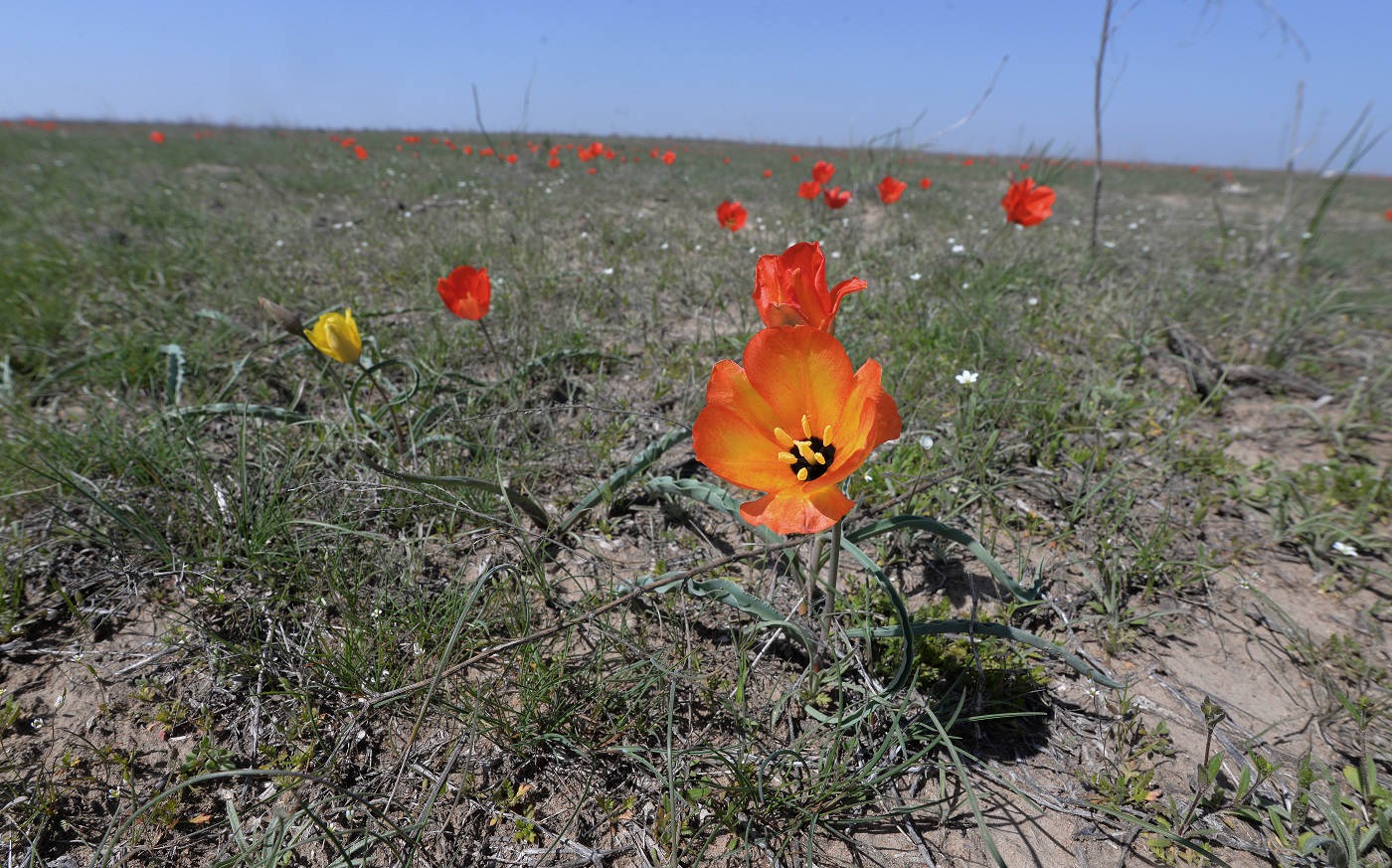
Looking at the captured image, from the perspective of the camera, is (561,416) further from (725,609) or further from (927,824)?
(927,824)

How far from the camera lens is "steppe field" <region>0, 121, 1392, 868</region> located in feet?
3.76

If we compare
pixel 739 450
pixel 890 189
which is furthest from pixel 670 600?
pixel 890 189

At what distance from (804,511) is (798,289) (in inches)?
19.1

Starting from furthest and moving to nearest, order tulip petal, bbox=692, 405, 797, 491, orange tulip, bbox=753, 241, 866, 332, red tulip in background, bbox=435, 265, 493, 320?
red tulip in background, bbox=435, 265, 493, 320 < orange tulip, bbox=753, 241, 866, 332 < tulip petal, bbox=692, 405, 797, 491

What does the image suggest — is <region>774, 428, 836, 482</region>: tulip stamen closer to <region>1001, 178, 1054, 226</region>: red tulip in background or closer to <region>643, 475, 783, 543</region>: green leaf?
<region>643, 475, 783, 543</region>: green leaf

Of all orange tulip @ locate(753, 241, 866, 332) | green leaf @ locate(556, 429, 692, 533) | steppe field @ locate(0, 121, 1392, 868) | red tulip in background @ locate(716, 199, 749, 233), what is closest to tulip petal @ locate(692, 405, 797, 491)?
steppe field @ locate(0, 121, 1392, 868)

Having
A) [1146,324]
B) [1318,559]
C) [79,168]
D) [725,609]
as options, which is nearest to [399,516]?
[725,609]

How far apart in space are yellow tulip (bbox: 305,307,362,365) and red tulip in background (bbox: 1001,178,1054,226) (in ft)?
9.64

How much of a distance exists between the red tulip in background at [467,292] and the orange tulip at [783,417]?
4.53 ft

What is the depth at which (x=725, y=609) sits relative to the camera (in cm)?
160

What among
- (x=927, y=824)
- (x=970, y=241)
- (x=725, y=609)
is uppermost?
(x=970, y=241)

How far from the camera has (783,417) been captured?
1.14 m

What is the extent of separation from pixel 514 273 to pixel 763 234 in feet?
7.72

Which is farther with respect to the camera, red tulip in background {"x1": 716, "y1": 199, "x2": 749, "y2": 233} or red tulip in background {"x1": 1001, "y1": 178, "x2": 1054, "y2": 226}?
red tulip in background {"x1": 716, "y1": 199, "x2": 749, "y2": 233}
